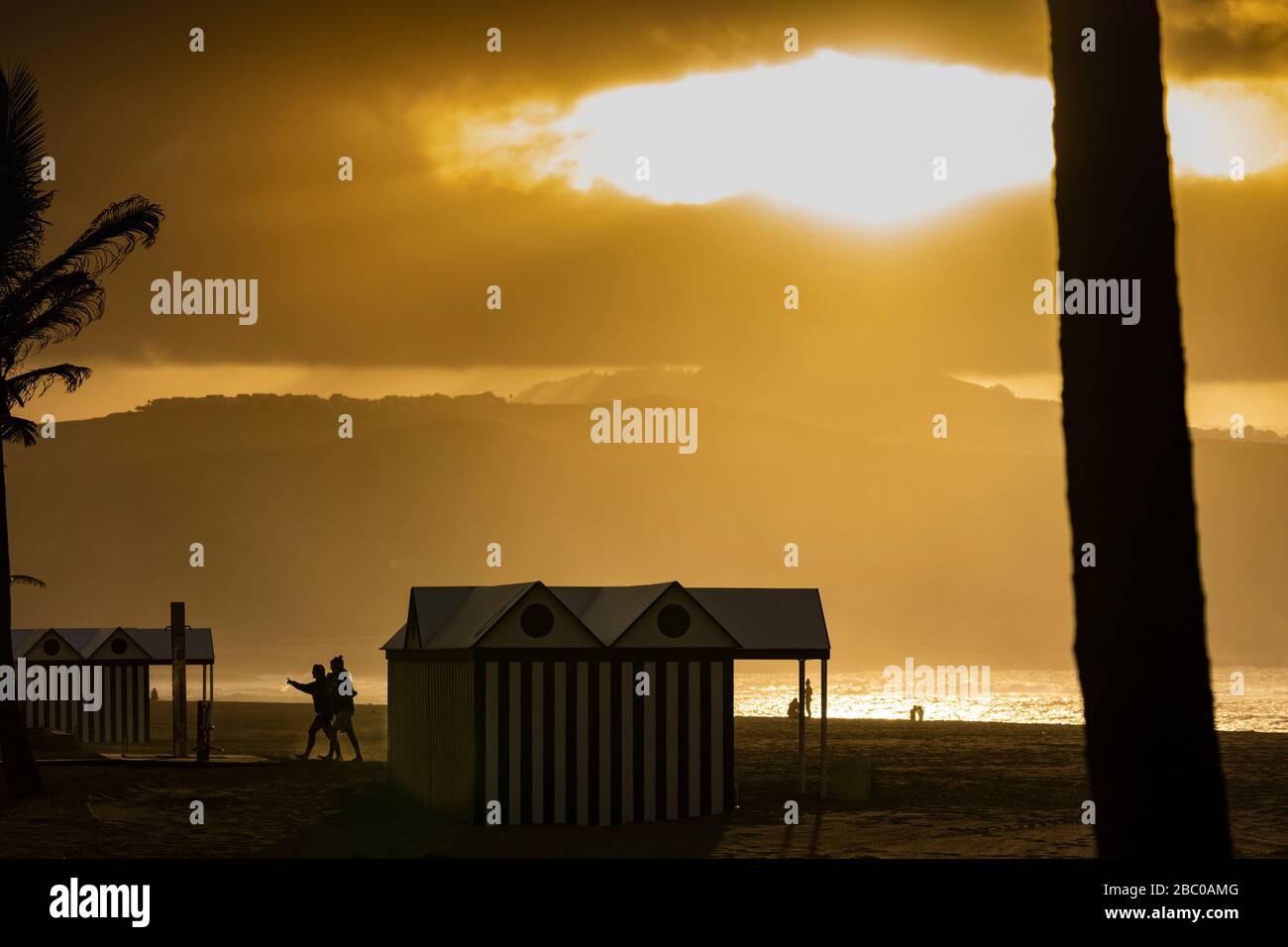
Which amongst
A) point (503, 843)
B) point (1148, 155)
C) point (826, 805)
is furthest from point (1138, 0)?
point (826, 805)

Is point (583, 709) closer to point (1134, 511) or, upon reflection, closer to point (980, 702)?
point (1134, 511)

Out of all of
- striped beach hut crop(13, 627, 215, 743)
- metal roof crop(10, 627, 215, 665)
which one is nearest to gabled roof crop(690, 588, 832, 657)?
metal roof crop(10, 627, 215, 665)

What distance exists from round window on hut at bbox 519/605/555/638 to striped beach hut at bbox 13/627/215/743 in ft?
71.1

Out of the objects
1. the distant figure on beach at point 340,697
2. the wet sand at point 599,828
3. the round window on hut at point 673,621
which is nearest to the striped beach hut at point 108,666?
the wet sand at point 599,828

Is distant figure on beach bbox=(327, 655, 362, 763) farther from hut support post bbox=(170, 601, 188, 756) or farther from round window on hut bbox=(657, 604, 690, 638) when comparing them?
round window on hut bbox=(657, 604, 690, 638)

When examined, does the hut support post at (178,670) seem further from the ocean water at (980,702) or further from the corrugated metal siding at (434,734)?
the ocean water at (980,702)

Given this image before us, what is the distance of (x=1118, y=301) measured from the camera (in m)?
7.53

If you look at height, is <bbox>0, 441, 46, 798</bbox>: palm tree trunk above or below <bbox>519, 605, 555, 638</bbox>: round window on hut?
below

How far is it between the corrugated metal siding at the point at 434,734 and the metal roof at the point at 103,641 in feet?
50.4

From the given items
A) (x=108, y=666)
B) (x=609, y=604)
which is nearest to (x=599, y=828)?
(x=609, y=604)

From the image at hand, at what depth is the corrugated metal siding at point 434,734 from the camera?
22.4 metres

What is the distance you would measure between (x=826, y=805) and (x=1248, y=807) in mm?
6549

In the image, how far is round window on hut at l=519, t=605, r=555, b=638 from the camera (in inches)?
867
